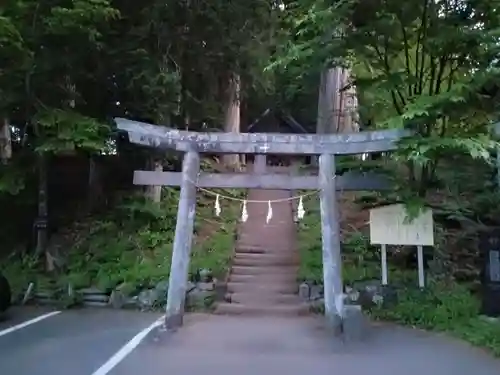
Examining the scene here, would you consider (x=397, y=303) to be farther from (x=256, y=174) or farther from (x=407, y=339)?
(x=256, y=174)

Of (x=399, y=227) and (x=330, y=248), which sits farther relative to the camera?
(x=399, y=227)

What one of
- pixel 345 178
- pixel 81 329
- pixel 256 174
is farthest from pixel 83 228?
pixel 345 178

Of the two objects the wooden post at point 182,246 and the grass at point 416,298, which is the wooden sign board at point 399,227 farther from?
the wooden post at point 182,246

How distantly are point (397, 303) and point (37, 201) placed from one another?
8.74 meters

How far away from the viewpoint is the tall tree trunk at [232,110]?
58.7 feet

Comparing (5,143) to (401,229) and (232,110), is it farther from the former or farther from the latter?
(232,110)

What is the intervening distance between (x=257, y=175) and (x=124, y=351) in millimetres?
3610

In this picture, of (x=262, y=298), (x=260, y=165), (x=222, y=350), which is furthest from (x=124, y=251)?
(x=222, y=350)

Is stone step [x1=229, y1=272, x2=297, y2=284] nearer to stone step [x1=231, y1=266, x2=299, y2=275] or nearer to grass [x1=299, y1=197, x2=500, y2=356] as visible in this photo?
stone step [x1=231, y1=266, x2=299, y2=275]

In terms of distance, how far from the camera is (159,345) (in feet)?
26.2

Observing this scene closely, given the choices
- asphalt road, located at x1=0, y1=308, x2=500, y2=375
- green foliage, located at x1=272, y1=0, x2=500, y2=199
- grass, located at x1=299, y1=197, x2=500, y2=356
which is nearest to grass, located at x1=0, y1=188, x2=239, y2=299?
asphalt road, located at x1=0, y1=308, x2=500, y2=375

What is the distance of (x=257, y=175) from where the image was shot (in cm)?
970

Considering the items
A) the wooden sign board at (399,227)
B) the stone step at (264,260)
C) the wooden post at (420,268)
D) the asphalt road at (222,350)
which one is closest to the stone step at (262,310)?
the asphalt road at (222,350)

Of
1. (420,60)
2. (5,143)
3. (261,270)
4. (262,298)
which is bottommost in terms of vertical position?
(262,298)
